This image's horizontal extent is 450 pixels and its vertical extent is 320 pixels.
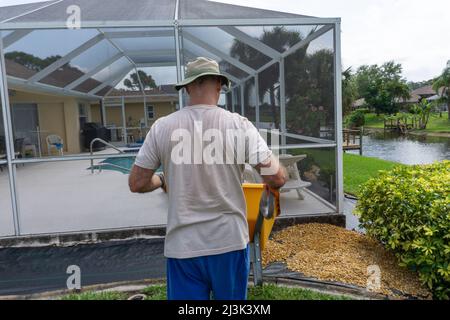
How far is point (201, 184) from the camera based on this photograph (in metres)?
1.64

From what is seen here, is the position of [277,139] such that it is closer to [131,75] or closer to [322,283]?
[322,283]

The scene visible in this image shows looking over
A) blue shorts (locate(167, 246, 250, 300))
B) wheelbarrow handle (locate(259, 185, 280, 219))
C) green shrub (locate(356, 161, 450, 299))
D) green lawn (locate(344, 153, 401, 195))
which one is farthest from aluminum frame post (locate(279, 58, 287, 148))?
blue shorts (locate(167, 246, 250, 300))

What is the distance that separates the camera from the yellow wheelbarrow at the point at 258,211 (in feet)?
6.41

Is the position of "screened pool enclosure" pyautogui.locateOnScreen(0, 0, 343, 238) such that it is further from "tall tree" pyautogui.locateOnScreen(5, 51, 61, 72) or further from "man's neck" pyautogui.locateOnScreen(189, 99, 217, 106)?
"man's neck" pyautogui.locateOnScreen(189, 99, 217, 106)

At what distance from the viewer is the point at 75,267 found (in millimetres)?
3680

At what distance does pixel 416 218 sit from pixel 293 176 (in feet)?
8.11

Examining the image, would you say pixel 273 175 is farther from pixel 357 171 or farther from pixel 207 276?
pixel 357 171

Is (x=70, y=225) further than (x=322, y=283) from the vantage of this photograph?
Yes

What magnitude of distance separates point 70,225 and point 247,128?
12.3 ft

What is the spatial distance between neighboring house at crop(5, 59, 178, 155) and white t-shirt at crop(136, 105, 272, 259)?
6106mm

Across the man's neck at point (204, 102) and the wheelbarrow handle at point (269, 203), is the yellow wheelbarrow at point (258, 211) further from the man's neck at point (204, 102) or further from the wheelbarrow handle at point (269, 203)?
the man's neck at point (204, 102)

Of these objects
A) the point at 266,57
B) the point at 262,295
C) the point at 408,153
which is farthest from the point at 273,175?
the point at 408,153

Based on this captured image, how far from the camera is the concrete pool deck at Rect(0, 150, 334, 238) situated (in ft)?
15.2
